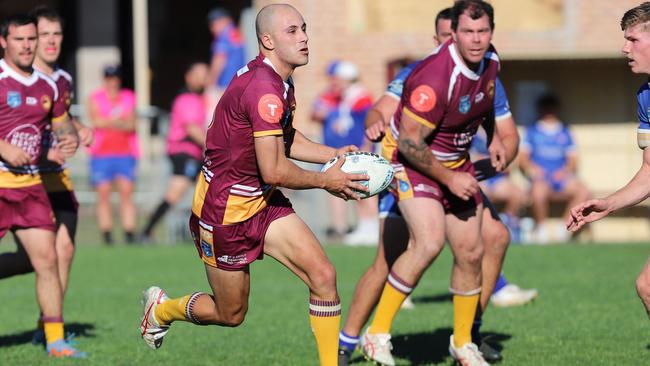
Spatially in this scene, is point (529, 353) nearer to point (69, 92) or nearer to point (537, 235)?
point (69, 92)

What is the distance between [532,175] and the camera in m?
19.0

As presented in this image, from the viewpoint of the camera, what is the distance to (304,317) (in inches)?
414

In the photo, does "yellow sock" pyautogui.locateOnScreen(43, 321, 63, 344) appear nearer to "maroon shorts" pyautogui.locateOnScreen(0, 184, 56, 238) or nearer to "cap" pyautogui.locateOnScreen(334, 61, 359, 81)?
"maroon shorts" pyautogui.locateOnScreen(0, 184, 56, 238)

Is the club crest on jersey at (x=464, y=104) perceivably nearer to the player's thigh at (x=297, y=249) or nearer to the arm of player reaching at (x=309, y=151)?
the arm of player reaching at (x=309, y=151)

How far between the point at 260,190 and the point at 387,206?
1736 millimetres

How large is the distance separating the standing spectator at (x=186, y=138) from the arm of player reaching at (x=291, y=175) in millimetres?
10382

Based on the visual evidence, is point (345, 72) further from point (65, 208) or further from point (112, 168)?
point (65, 208)

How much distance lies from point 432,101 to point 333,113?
401 inches

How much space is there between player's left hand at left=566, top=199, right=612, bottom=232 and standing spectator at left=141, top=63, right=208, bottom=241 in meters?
10.7

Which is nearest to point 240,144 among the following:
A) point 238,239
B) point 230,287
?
point 238,239

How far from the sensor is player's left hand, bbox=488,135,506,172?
8273 mm

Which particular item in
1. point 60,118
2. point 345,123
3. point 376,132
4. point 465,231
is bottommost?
point 345,123

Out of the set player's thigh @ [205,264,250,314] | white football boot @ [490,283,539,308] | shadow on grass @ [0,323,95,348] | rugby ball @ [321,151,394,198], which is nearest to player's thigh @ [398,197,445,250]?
rugby ball @ [321,151,394,198]

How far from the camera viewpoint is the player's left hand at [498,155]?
326 inches
